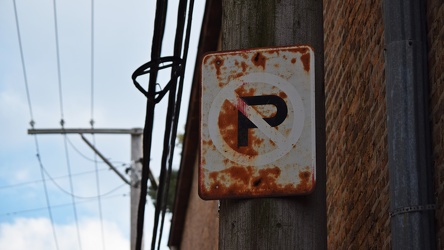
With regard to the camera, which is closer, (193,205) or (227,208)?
(227,208)

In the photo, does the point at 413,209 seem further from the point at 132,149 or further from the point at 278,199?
the point at 132,149

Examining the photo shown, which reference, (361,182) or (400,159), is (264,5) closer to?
(400,159)

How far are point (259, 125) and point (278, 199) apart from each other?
0.35 m

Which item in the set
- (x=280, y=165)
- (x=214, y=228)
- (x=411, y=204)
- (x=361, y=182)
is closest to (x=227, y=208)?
(x=280, y=165)

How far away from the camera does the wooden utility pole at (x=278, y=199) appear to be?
4.48 meters

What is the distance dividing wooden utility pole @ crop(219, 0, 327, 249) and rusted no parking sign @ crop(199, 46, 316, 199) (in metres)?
0.06

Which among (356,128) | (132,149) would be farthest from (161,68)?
(132,149)

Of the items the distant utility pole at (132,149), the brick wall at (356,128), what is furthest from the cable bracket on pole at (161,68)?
the distant utility pole at (132,149)

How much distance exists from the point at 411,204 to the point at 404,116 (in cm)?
50

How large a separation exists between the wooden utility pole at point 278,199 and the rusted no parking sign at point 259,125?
0.19 ft

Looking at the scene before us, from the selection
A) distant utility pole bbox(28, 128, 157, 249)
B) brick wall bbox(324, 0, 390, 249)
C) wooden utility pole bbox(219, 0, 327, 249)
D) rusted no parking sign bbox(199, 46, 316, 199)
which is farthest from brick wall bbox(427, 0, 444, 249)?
distant utility pole bbox(28, 128, 157, 249)

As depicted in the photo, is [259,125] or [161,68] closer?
[259,125]

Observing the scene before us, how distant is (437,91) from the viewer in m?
5.67

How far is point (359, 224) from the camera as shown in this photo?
23.5ft
